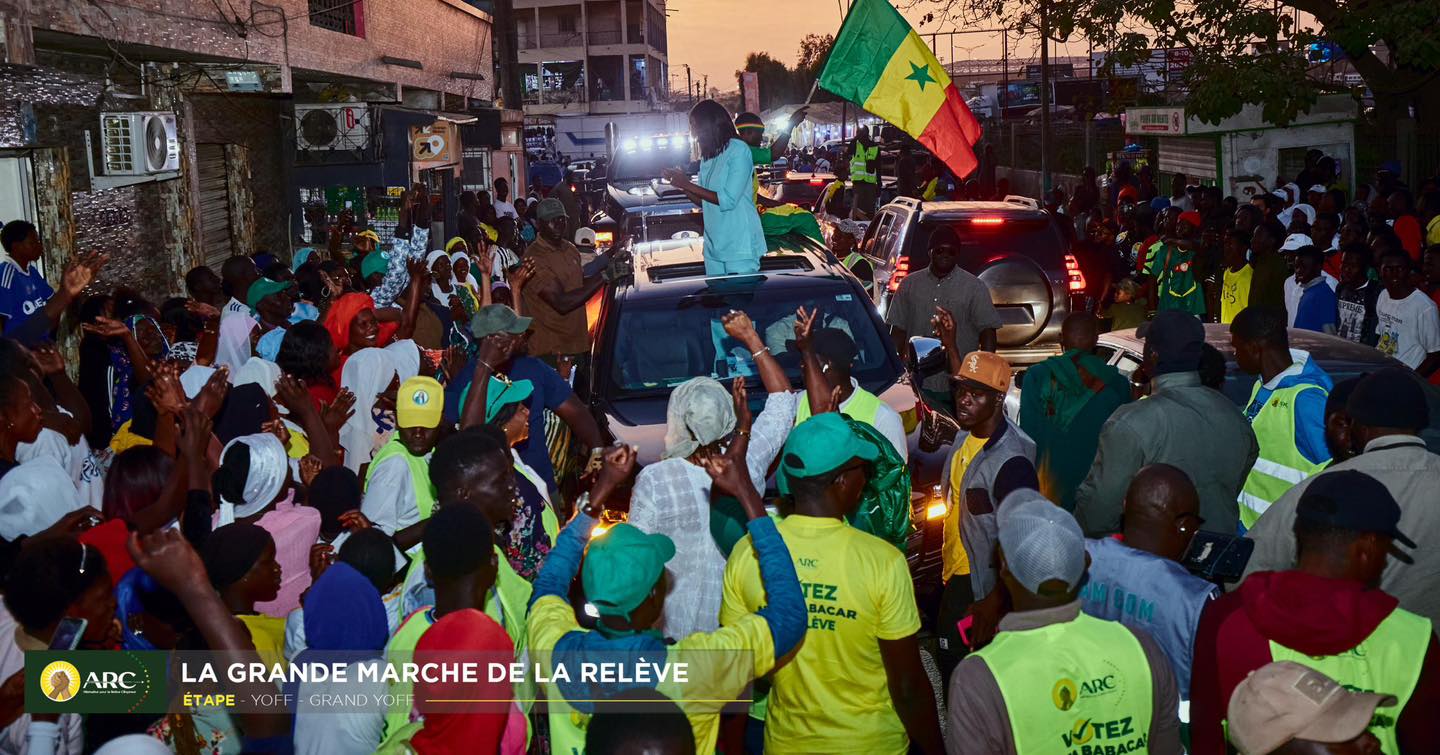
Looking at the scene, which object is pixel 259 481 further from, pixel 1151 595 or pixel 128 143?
pixel 128 143

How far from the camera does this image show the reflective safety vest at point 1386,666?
10.5 ft

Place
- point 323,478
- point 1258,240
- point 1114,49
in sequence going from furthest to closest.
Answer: point 1114,49, point 1258,240, point 323,478

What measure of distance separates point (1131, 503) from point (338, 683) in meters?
2.54

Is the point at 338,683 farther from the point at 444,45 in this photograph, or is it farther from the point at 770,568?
the point at 444,45

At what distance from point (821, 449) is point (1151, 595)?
1138 mm

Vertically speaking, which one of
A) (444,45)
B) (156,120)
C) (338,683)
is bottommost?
(338,683)

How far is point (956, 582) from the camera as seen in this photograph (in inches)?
209

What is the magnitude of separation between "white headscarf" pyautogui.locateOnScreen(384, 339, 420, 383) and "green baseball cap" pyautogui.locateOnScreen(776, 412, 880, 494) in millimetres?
3533

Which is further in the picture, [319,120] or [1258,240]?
[319,120]

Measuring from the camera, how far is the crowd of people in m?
3.15

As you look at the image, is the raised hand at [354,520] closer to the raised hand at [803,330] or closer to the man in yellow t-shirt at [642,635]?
the man in yellow t-shirt at [642,635]

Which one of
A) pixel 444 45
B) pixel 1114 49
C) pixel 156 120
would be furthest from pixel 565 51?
Result: pixel 156 120

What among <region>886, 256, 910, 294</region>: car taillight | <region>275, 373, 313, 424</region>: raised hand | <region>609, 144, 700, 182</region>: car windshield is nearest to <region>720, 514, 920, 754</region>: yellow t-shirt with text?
<region>275, 373, 313, 424</region>: raised hand

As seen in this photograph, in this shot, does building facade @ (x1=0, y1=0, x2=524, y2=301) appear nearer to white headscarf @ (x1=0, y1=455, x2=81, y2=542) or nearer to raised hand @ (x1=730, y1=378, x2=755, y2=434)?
white headscarf @ (x1=0, y1=455, x2=81, y2=542)
